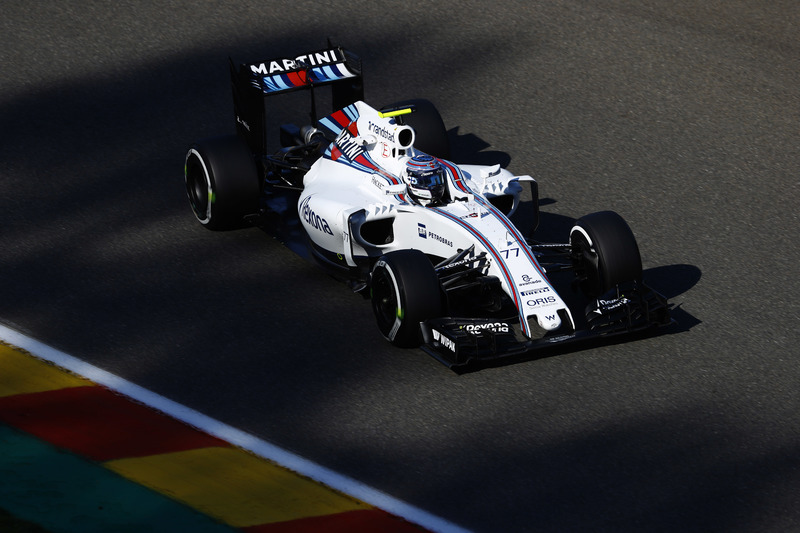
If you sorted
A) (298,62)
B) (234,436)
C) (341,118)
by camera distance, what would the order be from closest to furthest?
(234,436)
(341,118)
(298,62)

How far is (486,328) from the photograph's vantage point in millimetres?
7516

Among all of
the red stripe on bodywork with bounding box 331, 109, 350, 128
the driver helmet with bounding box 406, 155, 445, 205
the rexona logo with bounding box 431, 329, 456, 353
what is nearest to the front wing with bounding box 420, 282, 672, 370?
the rexona logo with bounding box 431, 329, 456, 353

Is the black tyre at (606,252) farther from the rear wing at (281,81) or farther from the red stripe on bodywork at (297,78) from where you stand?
the red stripe on bodywork at (297,78)

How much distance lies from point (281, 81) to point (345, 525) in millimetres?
4614

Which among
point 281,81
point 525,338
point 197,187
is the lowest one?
point 525,338

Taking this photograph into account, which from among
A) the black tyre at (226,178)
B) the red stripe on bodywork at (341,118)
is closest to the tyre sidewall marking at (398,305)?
the black tyre at (226,178)

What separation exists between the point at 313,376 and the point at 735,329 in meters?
2.94

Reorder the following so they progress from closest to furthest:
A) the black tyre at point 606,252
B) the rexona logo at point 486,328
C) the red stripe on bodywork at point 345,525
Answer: the red stripe on bodywork at point 345,525
the rexona logo at point 486,328
the black tyre at point 606,252

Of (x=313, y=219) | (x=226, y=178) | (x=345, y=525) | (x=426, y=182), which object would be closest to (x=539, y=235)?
(x=426, y=182)

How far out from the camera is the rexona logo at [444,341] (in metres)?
7.40

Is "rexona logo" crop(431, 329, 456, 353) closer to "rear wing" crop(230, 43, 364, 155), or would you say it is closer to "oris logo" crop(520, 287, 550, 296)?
"oris logo" crop(520, 287, 550, 296)

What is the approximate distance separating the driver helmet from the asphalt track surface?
0.89 meters

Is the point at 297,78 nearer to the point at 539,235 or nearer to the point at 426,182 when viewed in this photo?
the point at 426,182

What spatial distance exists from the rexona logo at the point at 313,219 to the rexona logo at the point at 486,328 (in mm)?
1522
